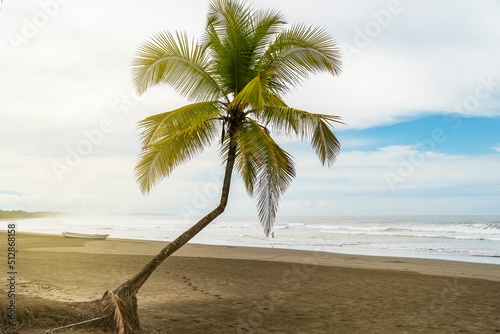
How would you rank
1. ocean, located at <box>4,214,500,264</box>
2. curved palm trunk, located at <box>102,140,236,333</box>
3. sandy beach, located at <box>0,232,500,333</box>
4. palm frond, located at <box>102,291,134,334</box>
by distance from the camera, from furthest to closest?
ocean, located at <box>4,214,500,264</box>, sandy beach, located at <box>0,232,500,333</box>, curved palm trunk, located at <box>102,140,236,333</box>, palm frond, located at <box>102,291,134,334</box>

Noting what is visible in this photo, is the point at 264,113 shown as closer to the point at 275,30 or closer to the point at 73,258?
the point at 275,30

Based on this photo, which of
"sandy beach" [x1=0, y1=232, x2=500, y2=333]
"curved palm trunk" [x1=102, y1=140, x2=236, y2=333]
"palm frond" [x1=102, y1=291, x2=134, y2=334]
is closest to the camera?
"palm frond" [x1=102, y1=291, x2=134, y2=334]

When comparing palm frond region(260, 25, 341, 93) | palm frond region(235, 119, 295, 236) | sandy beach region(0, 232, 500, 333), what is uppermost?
palm frond region(260, 25, 341, 93)

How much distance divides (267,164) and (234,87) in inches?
67.3

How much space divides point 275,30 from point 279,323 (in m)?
5.33

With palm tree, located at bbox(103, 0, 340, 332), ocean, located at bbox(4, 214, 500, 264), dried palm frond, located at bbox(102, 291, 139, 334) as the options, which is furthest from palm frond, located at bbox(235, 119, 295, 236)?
ocean, located at bbox(4, 214, 500, 264)

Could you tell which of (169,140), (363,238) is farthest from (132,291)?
(363,238)

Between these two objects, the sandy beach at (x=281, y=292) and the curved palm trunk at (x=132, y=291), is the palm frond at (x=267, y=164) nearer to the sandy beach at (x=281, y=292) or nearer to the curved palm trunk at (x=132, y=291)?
the curved palm trunk at (x=132, y=291)

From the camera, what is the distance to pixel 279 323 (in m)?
6.93

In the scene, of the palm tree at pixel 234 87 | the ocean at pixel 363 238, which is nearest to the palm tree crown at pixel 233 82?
the palm tree at pixel 234 87

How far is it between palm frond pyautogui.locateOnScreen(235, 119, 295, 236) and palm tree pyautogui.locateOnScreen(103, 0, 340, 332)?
2 centimetres

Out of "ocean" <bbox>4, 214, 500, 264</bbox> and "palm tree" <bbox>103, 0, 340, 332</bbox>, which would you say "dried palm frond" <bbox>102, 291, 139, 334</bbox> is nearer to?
"palm tree" <bbox>103, 0, 340, 332</bbox>

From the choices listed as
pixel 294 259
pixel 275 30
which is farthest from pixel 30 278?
pixel 294 259

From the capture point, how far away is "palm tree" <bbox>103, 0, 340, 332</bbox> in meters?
7.18
